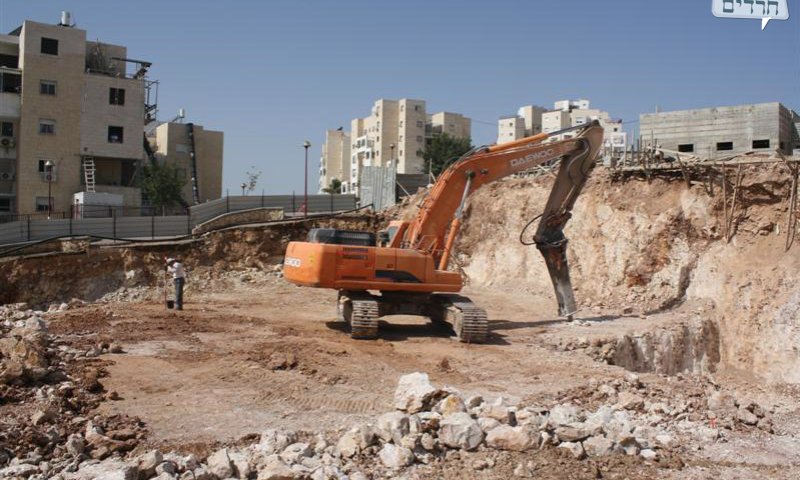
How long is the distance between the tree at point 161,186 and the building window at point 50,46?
8.15 m

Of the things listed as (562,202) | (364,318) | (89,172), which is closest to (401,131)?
(89,172)

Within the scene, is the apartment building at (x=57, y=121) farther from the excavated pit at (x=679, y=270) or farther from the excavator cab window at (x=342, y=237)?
the excavator cab window at (x=342, y=237)

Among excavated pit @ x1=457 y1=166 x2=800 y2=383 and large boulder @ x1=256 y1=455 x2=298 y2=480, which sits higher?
excavated pit @ x1=457 y1=166 x2=800 y2=383

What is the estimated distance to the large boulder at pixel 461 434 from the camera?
25.4 feet

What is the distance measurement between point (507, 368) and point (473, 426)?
4.75 m

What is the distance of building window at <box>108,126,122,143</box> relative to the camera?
38150 millimetres

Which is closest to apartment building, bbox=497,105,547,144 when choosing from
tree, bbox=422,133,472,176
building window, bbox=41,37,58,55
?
tree, bbox=422,133,472,176

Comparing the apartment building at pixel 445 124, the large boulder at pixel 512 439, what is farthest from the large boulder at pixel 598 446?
the apartment building at pixel 445 124

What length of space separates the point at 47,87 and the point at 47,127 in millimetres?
2157

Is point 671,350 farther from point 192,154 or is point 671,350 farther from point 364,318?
point 192,154

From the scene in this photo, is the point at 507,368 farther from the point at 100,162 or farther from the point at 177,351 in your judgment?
the point at 100,162

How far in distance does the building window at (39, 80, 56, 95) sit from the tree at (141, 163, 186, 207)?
6803 mm

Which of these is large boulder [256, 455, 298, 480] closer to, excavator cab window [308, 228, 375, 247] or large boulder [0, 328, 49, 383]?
large boulder [0, 328, 49, 383]

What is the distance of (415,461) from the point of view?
7.45 meters
